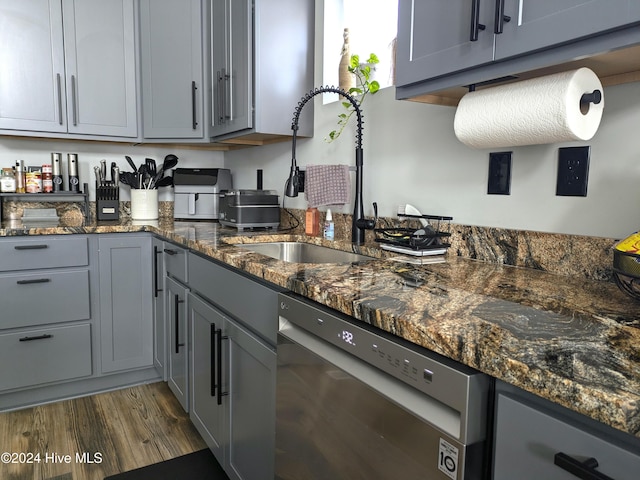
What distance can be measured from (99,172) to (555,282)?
2665mm

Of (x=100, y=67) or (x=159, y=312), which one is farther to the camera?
(x=100, y=67)

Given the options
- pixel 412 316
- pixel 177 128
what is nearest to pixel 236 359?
pixel 412 316

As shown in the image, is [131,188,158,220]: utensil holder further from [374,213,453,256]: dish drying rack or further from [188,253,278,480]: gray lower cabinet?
[374,213,453,256]: dish drying rack

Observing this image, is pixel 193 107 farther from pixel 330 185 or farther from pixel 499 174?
pixel 499 174

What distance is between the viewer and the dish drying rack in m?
1.49

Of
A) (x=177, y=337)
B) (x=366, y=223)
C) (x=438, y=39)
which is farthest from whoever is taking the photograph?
(x=177, y=337)

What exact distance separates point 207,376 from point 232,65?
1569 mm

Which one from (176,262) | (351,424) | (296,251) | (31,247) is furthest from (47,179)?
(351,424)

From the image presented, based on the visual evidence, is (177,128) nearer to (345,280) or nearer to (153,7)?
(153,7)

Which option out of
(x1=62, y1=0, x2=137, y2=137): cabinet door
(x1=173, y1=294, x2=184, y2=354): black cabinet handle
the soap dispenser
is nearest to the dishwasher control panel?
the soap dispenser

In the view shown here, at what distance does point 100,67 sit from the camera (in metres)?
2.79

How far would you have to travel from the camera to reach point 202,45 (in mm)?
2816

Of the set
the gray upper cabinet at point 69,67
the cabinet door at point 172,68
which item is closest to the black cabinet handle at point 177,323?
the cabinet door at point 172,68

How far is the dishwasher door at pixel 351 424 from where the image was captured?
71 cm
